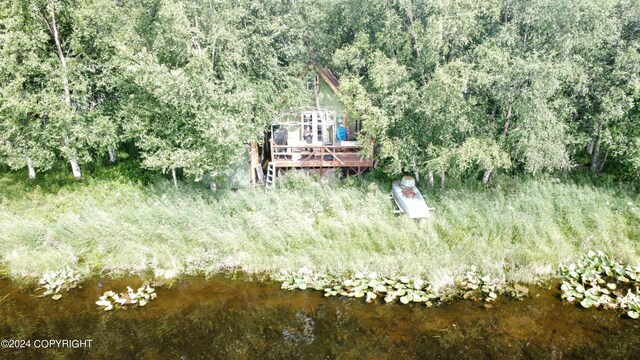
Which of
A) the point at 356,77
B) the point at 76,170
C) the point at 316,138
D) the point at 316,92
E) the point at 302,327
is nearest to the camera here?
the point at 302,327

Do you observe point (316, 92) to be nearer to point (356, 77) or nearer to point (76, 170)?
point (356, 77)

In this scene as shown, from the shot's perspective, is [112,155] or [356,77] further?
[112,155]

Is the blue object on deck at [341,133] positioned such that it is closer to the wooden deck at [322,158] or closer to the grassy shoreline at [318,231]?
the wooden deck at [322,158]

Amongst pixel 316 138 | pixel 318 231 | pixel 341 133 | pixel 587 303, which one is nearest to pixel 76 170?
pixel 316 138

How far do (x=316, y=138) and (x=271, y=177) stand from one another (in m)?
3.56

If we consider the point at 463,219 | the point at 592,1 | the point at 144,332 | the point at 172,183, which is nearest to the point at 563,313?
the point at 463,219

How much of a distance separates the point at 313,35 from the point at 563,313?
1492 centimetres

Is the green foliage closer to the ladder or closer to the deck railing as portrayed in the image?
the deck railing

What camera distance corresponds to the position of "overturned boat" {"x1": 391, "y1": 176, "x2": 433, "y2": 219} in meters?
16.3

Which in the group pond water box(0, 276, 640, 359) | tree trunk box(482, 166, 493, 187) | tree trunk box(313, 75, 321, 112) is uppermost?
tree trunk box(313, 75, 321, 112)

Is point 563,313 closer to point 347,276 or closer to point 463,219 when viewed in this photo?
point 463,219

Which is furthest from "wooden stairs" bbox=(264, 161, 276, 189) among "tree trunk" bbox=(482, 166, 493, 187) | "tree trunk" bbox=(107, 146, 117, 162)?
"tree trunk" bbox=(482, 166, 493, 187)

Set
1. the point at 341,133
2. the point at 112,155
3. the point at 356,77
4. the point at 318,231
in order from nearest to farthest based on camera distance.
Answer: the point at 318,231 < the point at 356,77 < the point at 112,155 < the point at 341,133

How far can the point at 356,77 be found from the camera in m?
17.4
